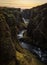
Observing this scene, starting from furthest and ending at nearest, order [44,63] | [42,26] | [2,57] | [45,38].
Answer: [42,26] < [45,38] < [44,63] < [2,57]

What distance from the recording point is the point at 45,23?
51.0 m

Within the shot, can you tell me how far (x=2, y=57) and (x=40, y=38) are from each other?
97.1 feet

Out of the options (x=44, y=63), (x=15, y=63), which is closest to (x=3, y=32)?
(x=15, y=63)

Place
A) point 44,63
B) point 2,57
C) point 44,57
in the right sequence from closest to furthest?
1. point 2,57
2. point 44,63
3. point 44,57

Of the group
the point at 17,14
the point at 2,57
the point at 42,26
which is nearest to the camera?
the point at 2,57

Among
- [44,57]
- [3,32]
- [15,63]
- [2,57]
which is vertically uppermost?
[3,32]

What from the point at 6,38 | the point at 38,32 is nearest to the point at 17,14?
the point at 38,32

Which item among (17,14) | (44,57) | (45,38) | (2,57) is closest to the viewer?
(2,57)

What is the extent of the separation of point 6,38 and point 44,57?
1689 cm

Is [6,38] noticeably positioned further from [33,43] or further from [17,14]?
[17,14]

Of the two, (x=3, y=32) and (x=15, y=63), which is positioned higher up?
(x=3, y=32)

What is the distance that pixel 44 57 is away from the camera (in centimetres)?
3869

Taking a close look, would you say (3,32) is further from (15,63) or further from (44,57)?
(44,57)

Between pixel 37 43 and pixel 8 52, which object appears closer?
pixel 8 52
